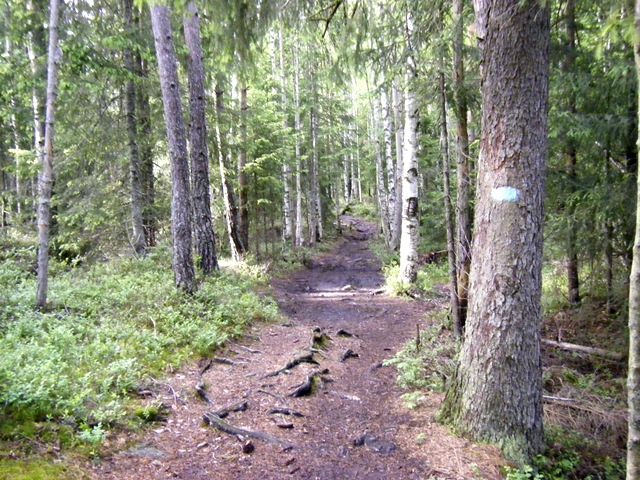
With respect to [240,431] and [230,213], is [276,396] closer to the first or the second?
[240,431]

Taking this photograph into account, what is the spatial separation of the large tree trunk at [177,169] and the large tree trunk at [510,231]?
605 cm

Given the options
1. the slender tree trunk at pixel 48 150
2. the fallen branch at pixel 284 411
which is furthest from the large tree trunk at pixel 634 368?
the slender tree trunk at pixel 48 150

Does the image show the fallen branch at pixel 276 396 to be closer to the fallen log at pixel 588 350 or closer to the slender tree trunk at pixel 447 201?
the slender tree trunk at pixel 447 201

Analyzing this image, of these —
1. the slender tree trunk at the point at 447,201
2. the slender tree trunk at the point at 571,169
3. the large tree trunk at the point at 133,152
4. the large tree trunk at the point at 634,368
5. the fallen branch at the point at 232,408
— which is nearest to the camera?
the large tree trunk at the point at 634,368

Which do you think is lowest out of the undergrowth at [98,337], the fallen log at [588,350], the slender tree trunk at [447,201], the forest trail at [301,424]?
the forest trail at [301,424]

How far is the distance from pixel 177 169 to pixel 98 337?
403cm

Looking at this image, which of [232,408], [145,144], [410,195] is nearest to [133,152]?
[145,144]

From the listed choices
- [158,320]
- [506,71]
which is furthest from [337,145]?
[506,71]

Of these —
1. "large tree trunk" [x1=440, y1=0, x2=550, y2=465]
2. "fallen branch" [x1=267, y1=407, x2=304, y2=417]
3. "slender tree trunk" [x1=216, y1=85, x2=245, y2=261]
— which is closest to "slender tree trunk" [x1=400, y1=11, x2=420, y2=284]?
"slender tree trunk" [x1=216, y1=85, x2=245, y2=261]

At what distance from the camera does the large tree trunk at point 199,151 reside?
34.0 ft

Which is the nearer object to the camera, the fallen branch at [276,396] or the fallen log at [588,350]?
the fallen branch at [276,396]

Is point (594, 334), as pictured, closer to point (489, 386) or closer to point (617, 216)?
point (617, 216)

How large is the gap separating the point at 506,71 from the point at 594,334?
16.8 ft

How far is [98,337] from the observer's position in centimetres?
541
